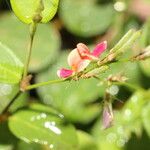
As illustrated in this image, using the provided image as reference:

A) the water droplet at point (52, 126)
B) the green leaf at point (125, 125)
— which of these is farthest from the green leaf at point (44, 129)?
the green leaf at point (125, 125)

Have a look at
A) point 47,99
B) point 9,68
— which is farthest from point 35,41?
point 9,68

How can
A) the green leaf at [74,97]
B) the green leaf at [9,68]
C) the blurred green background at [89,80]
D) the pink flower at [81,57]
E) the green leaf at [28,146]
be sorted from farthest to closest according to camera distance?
→ the green leaf at [74,97]
the blurred green background at [89,80]
the green leaf at [28,146]
the green leaf at [9,68]
the pink flower at [81,57]

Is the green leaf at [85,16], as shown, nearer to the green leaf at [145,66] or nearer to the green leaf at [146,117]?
the green leaf at [145,66]

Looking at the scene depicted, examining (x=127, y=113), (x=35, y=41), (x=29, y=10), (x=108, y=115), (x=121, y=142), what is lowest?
(x=121, y=142)

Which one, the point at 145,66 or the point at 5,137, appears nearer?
the point at 5,137

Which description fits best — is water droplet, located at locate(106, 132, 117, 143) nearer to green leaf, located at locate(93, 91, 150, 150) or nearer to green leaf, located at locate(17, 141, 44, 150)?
green leaf, located at locate(93, 91, 150, 150)

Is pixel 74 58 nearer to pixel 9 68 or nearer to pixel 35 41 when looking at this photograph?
pixel 9 68
